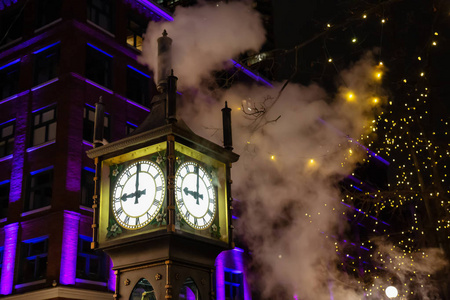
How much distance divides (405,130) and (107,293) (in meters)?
11.2

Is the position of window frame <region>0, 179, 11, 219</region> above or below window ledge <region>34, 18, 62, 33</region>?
below

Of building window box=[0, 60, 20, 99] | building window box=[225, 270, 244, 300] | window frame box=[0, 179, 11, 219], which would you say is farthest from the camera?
building window box=[225, 270, 244, 300]

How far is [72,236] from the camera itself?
17.2 m

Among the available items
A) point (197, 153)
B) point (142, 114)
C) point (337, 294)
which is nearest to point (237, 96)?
point (142, 114)

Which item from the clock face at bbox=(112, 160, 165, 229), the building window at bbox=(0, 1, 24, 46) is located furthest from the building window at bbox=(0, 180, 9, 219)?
the clock face at bbox=(112, 160, 165, 229)

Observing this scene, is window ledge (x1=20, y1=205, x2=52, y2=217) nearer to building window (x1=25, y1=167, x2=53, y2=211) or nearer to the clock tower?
building window (x1=25, y1=167, x2=53, y2=211)

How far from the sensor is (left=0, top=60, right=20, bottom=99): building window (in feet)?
70.3

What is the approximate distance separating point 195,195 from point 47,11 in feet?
61.7

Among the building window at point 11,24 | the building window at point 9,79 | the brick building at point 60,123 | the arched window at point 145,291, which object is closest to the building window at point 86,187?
the brick building at point 60,123

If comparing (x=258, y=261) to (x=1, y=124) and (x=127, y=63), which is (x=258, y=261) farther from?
(x=1, y=124)

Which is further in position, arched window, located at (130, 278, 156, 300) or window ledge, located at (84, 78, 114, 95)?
window ledge, located at (84, 78, 114, 95)

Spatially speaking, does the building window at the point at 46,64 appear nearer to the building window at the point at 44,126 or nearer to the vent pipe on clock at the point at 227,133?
the building window at the point at 44,126

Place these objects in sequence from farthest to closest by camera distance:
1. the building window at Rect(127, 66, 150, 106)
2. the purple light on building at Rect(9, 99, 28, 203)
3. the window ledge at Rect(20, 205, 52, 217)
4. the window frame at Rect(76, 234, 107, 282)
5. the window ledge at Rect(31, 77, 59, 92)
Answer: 1. the building window at Rect(127, 66, 150, 106)
2. the window ledge at Rect(31, 77, 59, 92)
3. the purple light on building at Rect(9, 99, 28, 203)
4. the window ledge at Rect(20, 205, 52, 217)
5. the window frame at Rect(76, 234, 107, 282)

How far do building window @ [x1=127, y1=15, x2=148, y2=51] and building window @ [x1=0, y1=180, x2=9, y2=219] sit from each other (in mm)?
7952
